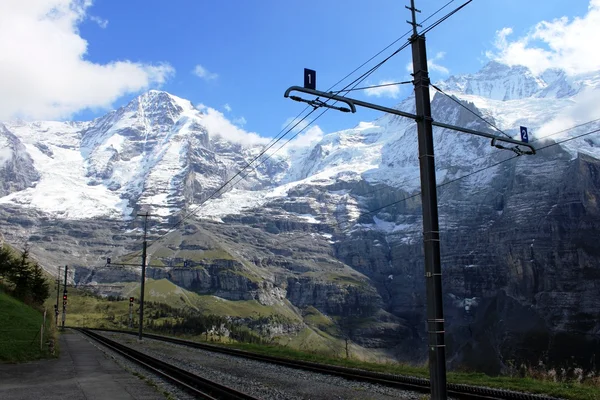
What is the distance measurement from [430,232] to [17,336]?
3793 centimetres

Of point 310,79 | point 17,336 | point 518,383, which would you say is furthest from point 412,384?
point 17,336

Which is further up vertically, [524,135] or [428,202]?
[524,135]

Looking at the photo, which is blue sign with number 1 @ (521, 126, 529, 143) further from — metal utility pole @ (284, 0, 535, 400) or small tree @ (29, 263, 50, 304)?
small tree @ (29, 263, 50, 304)

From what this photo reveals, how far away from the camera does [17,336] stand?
131 feet

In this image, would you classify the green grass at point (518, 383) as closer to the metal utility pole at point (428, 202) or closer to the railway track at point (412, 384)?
the railway track at point (412, 384)

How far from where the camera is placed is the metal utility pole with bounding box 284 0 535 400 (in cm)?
1314

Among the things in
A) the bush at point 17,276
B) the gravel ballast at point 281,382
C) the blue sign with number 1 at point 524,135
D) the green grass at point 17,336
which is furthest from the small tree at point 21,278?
the blue sign with number 1 at point 524,135

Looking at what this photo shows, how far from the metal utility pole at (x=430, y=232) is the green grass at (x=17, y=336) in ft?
93.5

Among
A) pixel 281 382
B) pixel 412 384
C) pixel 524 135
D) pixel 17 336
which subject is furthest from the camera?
pixel 17 336

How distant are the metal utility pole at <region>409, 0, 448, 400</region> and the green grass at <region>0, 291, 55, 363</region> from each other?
93.5 feet

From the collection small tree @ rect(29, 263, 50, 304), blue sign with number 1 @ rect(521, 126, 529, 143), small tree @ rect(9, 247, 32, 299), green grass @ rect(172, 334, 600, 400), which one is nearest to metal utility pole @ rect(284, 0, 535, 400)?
blue sign with number 1 @ rect(521, 126, 529, 143)

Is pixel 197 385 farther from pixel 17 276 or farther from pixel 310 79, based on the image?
pixel 17 276

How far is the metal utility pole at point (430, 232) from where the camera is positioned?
13109 mm

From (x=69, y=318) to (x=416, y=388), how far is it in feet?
536
